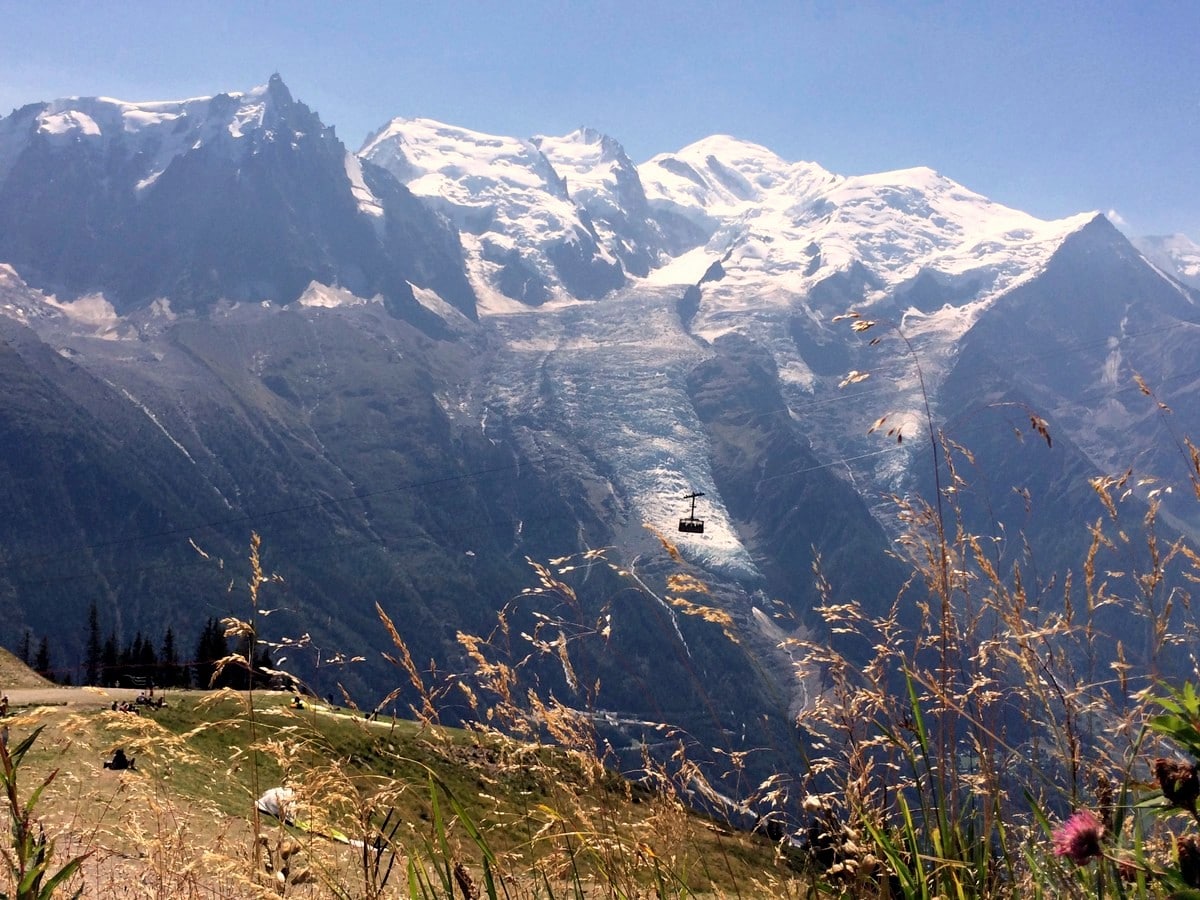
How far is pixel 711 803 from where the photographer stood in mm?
4004

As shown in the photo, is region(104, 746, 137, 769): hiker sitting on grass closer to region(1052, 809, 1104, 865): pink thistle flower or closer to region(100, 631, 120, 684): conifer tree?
region(1052, 809, 1104, 865): pink thistle flower

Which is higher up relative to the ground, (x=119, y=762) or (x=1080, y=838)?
(x=1080, y=838)

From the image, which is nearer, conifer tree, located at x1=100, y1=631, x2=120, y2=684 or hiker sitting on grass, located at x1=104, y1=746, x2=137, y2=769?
hiker sitting on grass, located at x1=104, y1=746, x2=137, y2=769

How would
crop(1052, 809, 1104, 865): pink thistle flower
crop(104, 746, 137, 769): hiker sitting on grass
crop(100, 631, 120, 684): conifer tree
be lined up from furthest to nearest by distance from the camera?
crop(100, 631, 120, 684): conifer tree < crop(104, 746, 137, 769): hiker sitting on grass < crop(1052, 809, 1104, 865): pink thistle flower

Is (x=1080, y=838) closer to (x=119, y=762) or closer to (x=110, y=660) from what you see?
(x=119, y=762)

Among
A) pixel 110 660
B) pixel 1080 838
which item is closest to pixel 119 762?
pixel 1080 838

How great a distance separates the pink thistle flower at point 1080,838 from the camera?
6.96ft

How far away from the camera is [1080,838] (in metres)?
2.17

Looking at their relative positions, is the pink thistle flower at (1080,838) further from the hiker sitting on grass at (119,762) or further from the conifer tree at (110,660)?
the conifer tree at (110,660)

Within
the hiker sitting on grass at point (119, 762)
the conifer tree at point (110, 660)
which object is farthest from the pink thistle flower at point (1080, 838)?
the conifer tree at point (110, 660)

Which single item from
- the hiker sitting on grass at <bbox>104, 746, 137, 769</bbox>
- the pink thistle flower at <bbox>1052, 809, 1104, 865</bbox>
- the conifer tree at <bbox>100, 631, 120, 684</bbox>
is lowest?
the conifer tree at <bbox>100, 631, 120, 684</bbox>

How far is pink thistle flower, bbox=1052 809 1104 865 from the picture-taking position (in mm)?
2121

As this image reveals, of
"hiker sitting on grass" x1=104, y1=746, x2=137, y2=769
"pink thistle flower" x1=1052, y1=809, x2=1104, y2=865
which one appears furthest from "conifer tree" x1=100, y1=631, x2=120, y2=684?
"pink thistle flower" x1=1052, y1=809, x2=1104, y2=865

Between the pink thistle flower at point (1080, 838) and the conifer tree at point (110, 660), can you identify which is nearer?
the pink thistle flower at point (1080, 838)
